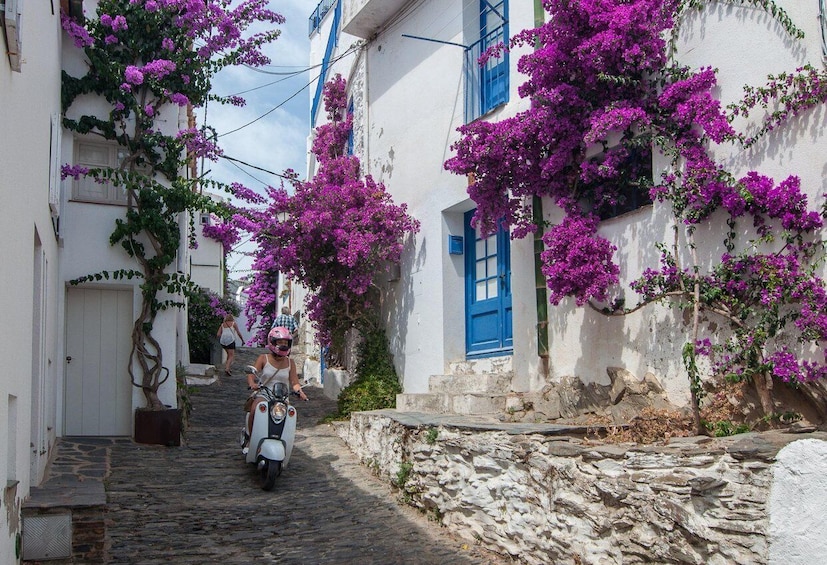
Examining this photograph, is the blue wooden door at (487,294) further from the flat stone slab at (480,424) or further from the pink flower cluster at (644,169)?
the flat stone slab at (480,424)

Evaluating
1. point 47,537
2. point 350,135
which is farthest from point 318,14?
point 47,537

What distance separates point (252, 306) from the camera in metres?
28.5

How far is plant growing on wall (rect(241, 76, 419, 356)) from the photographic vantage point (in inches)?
481

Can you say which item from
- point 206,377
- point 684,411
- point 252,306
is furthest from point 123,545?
point 252,306

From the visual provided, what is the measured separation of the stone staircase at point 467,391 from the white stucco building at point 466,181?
0.04 meters

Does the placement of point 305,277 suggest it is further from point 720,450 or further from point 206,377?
point 720,450

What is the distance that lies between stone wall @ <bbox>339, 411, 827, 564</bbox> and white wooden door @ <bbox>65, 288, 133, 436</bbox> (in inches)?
188

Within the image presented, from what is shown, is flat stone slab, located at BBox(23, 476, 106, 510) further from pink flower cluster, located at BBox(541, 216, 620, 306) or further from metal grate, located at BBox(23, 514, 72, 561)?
pink flower cluster, located at BBox(541, 216, 620, 306)

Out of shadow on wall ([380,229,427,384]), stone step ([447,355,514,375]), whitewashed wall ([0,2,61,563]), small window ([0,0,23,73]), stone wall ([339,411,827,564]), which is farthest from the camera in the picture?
shadow on wall ([380,229,427,384])

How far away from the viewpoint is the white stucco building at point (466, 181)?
699 centimetres

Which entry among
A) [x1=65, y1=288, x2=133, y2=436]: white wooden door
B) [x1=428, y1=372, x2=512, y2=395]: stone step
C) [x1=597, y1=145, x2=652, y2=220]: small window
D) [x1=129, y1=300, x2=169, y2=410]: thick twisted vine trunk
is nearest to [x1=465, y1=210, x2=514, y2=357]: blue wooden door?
[x1=428, y1=372, x2=512, y2=395]: stone step

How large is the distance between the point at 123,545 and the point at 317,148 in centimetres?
1067

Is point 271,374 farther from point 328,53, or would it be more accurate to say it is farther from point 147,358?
point 328,53

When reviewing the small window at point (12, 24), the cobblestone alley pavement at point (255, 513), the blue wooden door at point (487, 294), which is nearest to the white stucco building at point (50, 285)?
the small window at point (12, 24)
